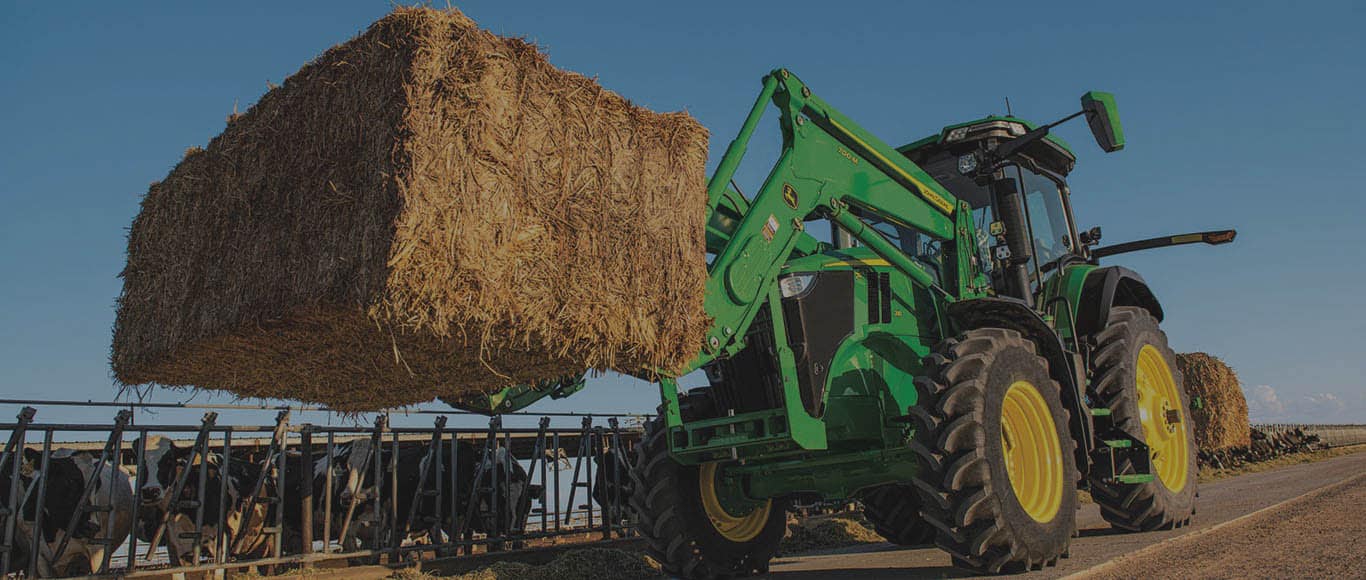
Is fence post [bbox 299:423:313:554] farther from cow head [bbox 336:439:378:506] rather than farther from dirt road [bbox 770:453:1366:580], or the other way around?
dirt road [bbox 770:453:1366:580]

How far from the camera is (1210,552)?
225 inches

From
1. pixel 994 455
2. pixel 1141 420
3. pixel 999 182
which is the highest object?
pixel 999 182

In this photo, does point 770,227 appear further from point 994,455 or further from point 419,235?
point 419,235

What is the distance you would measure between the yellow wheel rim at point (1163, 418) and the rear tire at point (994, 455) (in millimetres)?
2032

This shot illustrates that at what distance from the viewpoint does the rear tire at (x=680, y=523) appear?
644cm

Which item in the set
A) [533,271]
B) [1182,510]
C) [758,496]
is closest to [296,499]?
[758,496]

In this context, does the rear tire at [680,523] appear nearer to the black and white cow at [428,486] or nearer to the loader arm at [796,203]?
the loader arm at [796,203]

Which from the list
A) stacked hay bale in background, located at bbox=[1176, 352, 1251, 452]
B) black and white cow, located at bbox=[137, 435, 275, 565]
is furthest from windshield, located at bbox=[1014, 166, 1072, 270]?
stacked hay bale in background, located at bbox=[1176, 352, 1251, 452]

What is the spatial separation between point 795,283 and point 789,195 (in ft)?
2.03

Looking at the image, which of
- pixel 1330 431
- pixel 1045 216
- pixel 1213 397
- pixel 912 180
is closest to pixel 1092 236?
pixel 1045 216

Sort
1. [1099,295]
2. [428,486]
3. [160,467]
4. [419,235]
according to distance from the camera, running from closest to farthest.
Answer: [419,235] < [1099,295] < [160,467] < [428,486]

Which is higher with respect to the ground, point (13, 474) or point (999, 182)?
point (999, 182)

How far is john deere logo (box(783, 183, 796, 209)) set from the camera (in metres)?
5.91

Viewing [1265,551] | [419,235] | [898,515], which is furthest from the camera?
[898,515]
